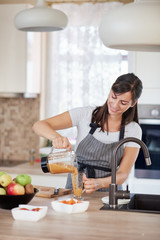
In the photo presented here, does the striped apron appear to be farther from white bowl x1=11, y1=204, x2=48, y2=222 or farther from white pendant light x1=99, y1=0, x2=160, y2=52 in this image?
white pendant light x1=99, y1=0, x2=160, y2=52

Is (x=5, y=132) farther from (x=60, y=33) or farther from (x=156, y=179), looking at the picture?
(x=156, y=179)

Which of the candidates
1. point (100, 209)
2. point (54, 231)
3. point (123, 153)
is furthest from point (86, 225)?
point (123, 153)

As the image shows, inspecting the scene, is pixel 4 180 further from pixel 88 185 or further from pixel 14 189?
pixel 88 185

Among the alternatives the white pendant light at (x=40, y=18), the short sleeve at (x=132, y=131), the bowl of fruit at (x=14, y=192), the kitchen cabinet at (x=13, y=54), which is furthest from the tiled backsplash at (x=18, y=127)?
the bowl of fruit at (x=14, y=192)

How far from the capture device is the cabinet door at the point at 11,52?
169 inches

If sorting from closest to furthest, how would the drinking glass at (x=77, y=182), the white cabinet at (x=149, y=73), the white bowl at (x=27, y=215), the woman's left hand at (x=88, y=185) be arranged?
the white bowl at (x=27, y=215)
the drinking glass at (x=77, y=182)
the woman's left hand at (x=88, y=185)
the white cabinet at (x=149, y=73)

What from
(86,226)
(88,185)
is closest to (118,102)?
(88,185)

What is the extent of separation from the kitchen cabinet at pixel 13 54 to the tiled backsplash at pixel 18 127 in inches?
19.7

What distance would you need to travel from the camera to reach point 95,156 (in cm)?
285

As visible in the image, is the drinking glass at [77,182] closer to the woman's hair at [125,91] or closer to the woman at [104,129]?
the woman at [104,129]

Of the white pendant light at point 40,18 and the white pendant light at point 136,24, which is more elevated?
the white pendant light at point 40,18

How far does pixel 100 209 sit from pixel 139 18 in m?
0.98

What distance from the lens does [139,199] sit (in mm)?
2564

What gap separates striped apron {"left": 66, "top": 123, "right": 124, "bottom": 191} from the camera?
2818mm
